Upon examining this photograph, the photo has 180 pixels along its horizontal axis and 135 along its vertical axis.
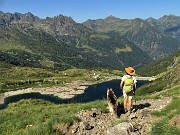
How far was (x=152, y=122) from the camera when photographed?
2233cm

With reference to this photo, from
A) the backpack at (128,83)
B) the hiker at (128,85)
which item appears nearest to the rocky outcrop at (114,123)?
the hiker at (128,85)

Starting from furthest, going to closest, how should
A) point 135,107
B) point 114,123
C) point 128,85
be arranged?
point 135,107 → point 128,85 → point 114,123

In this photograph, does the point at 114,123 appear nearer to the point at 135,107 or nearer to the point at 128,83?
the point at 128,83

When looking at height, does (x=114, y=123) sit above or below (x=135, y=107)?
below

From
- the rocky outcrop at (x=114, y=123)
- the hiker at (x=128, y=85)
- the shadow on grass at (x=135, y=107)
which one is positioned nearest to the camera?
the rocky outcrop at (x=114, y=123)

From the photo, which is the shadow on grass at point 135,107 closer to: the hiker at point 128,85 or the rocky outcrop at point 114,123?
the rocky outcrop at point 114,123

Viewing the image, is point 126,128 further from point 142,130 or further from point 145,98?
point 145,98

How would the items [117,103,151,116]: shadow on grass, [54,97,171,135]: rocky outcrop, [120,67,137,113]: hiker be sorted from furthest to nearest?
[117,103,151,116]: shadow on grass → [120,67,137,113]: hiker → [54,97,171,135]: rocky outcrop

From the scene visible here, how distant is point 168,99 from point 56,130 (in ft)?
42.1

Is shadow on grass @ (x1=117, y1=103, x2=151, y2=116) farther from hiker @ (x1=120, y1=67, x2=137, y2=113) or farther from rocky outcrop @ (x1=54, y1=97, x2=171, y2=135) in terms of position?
hiker @ (x1=120, y1=67, x2=137, y2=113)

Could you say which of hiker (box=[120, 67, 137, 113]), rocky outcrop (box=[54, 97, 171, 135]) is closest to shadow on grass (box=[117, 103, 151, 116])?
rocky outcrop (box=[54, 97, 171, 135])

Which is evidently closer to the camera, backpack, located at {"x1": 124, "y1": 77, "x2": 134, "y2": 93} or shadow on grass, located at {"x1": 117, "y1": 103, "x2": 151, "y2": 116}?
backpack, located at {"x1": 124, "y1": 77, "x2": 134, "y2": 93}

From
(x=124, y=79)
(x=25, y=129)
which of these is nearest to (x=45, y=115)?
(x=25, y=129)

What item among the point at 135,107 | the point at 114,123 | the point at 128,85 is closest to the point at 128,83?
the point at 128,85
